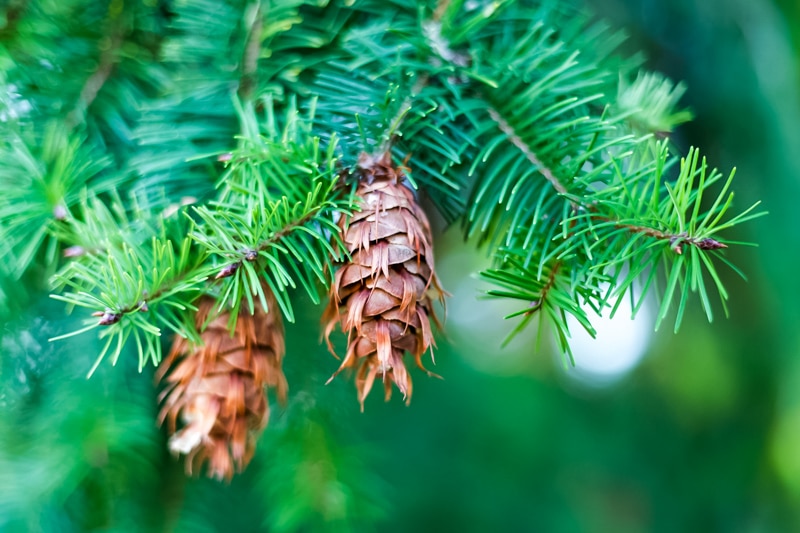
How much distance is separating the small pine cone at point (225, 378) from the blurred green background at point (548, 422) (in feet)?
0.59

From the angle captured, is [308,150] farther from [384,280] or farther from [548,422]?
[548,422]

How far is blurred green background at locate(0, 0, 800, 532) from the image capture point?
0.57 meters

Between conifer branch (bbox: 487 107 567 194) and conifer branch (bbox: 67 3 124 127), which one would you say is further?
conifer branch (bbox: 67 3 124 127)

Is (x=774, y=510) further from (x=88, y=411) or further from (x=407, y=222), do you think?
(x=88, y=411)

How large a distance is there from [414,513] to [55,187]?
0.98m

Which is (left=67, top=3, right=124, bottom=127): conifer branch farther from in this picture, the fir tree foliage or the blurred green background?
the blurred green background

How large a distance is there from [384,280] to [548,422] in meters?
1.02

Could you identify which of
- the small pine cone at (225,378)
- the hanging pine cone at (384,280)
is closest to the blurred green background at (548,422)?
the hanging pine cone at (384,280)

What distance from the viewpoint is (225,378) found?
1.15 feet

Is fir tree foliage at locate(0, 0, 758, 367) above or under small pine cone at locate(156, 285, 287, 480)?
above

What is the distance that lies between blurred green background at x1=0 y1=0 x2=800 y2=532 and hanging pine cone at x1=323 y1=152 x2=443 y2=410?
0.07m

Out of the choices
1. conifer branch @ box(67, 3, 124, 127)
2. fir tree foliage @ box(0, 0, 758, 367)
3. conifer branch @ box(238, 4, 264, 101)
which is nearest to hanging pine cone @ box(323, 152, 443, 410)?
fir tree foliage @ box(0, 0, 758, 367)

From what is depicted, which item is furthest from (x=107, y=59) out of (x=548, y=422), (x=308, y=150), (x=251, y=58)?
(x=548, y=422)

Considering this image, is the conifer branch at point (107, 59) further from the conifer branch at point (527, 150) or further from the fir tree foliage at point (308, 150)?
the conifer branch at point (527, 150)
